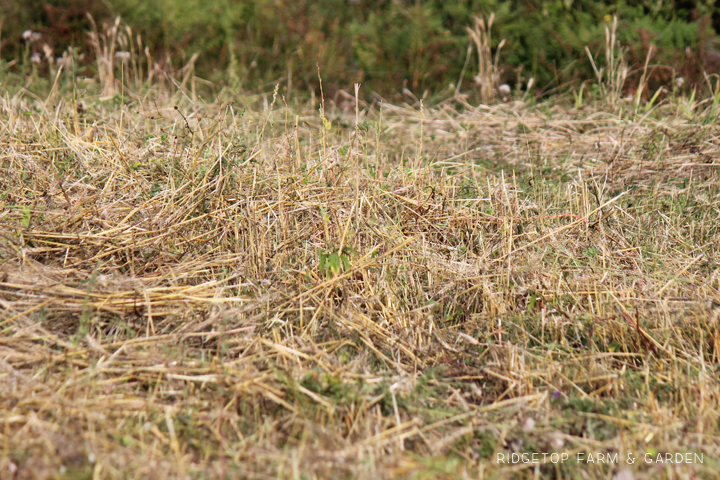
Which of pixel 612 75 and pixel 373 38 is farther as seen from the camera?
pixel 373 38

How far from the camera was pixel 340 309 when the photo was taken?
2.36 m

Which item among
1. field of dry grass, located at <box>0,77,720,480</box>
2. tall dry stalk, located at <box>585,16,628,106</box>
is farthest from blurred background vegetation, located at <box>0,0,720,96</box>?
field of dry grass, located at <box>0,77,720,480</box>

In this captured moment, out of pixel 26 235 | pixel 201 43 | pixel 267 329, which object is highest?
pixel 201 43

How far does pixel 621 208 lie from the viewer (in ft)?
9.64

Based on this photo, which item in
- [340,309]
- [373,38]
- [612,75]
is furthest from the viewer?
[373,38]

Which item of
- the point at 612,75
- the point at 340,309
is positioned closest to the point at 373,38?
the point at 612,75

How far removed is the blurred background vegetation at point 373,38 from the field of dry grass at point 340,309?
5.71ft

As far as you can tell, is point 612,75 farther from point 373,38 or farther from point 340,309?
point 340,309

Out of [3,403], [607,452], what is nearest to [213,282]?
[3,403]

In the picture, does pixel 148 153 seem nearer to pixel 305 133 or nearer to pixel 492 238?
pixel 305 133

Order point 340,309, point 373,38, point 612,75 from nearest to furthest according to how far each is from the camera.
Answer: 1. point 340,309
2. point 612,75
3. point 373,38

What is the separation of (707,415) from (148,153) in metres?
2.76

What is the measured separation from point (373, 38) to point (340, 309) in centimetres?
386

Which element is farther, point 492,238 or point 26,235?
point 492,238
